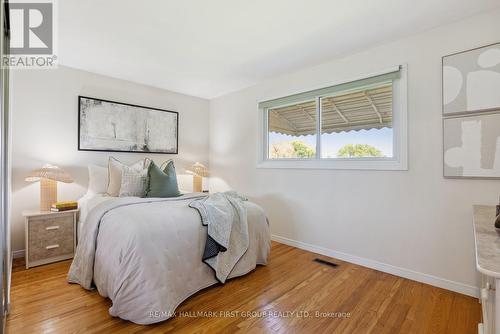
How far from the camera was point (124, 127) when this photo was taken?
141 inches

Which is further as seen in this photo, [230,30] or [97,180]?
[97,180]

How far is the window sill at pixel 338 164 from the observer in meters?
2.52

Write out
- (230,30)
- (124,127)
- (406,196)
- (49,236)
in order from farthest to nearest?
(124,127) < (49,236) < (406,196) < (230,30)

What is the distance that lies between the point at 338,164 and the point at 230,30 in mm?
1857

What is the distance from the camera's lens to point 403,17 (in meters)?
2.11

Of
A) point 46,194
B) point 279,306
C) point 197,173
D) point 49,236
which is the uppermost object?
point 197,173

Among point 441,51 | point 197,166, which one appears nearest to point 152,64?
point 197,166

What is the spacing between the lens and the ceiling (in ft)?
6.48

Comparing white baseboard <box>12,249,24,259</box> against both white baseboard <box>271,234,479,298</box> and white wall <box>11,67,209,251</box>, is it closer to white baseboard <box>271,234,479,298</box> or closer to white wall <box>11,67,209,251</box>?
white wall <box>11,67,209,251</box>

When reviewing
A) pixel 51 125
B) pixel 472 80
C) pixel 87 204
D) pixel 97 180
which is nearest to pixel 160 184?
pixel 87 204

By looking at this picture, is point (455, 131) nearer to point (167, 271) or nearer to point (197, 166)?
point (167, 271)

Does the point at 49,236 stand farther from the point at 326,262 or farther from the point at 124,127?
the point at 326,262

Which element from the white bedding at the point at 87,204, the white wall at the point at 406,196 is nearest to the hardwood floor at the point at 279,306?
the white wall at the point at 406,196

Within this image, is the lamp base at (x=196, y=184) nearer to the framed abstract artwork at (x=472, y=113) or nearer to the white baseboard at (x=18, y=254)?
the white baseboard at (x=18, y=254)
